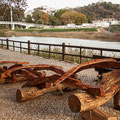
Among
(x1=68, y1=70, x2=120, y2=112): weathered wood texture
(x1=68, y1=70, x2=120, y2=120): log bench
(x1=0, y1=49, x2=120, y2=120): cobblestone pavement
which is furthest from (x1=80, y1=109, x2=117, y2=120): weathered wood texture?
(x1=0, y1=49, x2=120, y2=120): cobblestone pavement

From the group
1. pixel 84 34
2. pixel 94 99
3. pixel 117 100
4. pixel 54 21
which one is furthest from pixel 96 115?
pixel 54 21

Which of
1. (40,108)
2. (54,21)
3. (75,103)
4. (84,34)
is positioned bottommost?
(40,108)

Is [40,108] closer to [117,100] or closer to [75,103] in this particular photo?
[75,103]

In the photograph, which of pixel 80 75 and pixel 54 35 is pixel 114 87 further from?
pixel 54 35

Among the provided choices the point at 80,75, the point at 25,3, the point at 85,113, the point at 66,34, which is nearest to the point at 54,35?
the point at 66,34

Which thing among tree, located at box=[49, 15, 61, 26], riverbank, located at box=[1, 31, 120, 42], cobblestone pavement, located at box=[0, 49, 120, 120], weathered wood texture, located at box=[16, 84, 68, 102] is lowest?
cobblestone pavement, located at box=[0, 49, 120, 120]

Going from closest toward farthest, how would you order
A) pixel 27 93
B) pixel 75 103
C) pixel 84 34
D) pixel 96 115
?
pixel 75 103 < pixel 96 115 < pixel 27 93 < pixel 84 34

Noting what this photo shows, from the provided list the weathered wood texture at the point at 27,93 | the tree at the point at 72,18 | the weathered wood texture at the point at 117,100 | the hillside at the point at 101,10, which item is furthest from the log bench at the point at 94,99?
the hillside at the point at 101,10

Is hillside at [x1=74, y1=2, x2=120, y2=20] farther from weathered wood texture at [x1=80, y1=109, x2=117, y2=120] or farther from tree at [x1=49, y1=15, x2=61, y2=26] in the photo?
→ weathered wood texture at [x1=80, y1=109, x2=117, y2=120]

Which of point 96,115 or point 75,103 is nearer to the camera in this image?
point 75,103

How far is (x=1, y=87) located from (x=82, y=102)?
342cm

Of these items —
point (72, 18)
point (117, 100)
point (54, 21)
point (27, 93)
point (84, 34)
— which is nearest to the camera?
point (117, 100)

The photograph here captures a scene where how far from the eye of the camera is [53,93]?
4488mm

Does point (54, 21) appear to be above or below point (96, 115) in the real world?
above
